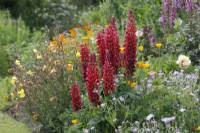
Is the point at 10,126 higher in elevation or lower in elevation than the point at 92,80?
lower

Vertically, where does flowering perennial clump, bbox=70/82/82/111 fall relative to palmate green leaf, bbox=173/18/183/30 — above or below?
below

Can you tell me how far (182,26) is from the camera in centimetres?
675

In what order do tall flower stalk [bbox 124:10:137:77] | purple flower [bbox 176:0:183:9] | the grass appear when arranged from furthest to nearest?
purple flower [bbox 176:0:183:9], the grass, tall flower stalk [bbox 124:10:137:77]

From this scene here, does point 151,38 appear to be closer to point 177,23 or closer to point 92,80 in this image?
point 177,23

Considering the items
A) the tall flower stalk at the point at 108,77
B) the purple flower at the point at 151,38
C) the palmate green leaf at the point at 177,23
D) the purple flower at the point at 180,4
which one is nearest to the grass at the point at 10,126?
the tall flower stalk at the point at 108,77

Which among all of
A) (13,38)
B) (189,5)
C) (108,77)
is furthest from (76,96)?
(13,38)

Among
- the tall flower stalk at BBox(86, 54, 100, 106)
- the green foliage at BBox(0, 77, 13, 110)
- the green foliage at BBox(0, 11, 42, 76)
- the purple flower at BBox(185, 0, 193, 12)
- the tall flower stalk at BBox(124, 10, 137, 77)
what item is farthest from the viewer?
the green foliage at BBox(0, 11, 42, 76)

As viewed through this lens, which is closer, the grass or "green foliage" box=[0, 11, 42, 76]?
the grass

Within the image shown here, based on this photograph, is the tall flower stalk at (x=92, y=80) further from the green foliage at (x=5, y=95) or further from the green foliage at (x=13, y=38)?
the green foliage at (x=13, y=38)

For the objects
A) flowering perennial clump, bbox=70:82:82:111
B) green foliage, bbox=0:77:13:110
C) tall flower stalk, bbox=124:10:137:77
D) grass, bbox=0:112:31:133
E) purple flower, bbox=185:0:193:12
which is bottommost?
grass, bbox=0:112:31:133

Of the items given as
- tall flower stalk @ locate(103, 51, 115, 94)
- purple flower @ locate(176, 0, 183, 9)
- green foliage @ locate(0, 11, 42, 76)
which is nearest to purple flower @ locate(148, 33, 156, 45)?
purple flower @ locate(176, 0, 183, 9)

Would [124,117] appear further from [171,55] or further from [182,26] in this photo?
[182,26]

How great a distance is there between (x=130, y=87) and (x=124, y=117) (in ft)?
0.99

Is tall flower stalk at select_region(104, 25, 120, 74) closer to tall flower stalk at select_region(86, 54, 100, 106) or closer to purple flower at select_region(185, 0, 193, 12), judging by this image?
tall flower stalk at select_region(86, 54, 100, 106)
